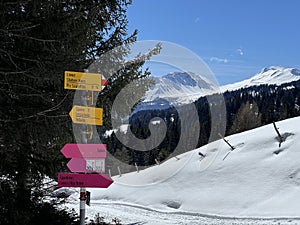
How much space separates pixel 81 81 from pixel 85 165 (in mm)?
974

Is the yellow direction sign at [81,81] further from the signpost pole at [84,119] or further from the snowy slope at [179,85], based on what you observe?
the snowy slope at [179,85]

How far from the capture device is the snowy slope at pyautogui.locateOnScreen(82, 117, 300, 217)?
46.2 ft

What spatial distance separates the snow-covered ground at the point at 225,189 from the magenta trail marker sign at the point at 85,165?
7.29 meters

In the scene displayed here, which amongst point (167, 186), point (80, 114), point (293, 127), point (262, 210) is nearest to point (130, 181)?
point (167, 186)

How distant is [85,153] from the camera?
4.02m

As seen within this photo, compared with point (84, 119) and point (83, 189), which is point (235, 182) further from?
point (84, 119)

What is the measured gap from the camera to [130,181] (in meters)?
26.7

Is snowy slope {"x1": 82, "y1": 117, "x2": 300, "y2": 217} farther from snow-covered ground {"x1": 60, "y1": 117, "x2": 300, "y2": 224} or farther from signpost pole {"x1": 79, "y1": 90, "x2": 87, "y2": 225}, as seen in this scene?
signpost pole {"x1": 79, "y1": 90, "x2": 87, "y2": 225}

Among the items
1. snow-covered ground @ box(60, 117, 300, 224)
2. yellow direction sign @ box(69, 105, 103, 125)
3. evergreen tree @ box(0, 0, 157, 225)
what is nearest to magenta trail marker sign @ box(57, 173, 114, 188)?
yellow direction sign @ box(69, 105, 103, 125)

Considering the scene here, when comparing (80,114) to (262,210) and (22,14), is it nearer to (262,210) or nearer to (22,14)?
(22,14)

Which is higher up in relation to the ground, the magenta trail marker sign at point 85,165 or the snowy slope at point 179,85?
the snowy slope at point 179,85

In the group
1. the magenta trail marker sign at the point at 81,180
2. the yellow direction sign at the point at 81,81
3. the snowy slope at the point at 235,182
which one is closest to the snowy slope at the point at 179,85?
the yellow direction sign at the point at 81,81

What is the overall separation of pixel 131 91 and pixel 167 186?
14.2 m

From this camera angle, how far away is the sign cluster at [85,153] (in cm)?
384
